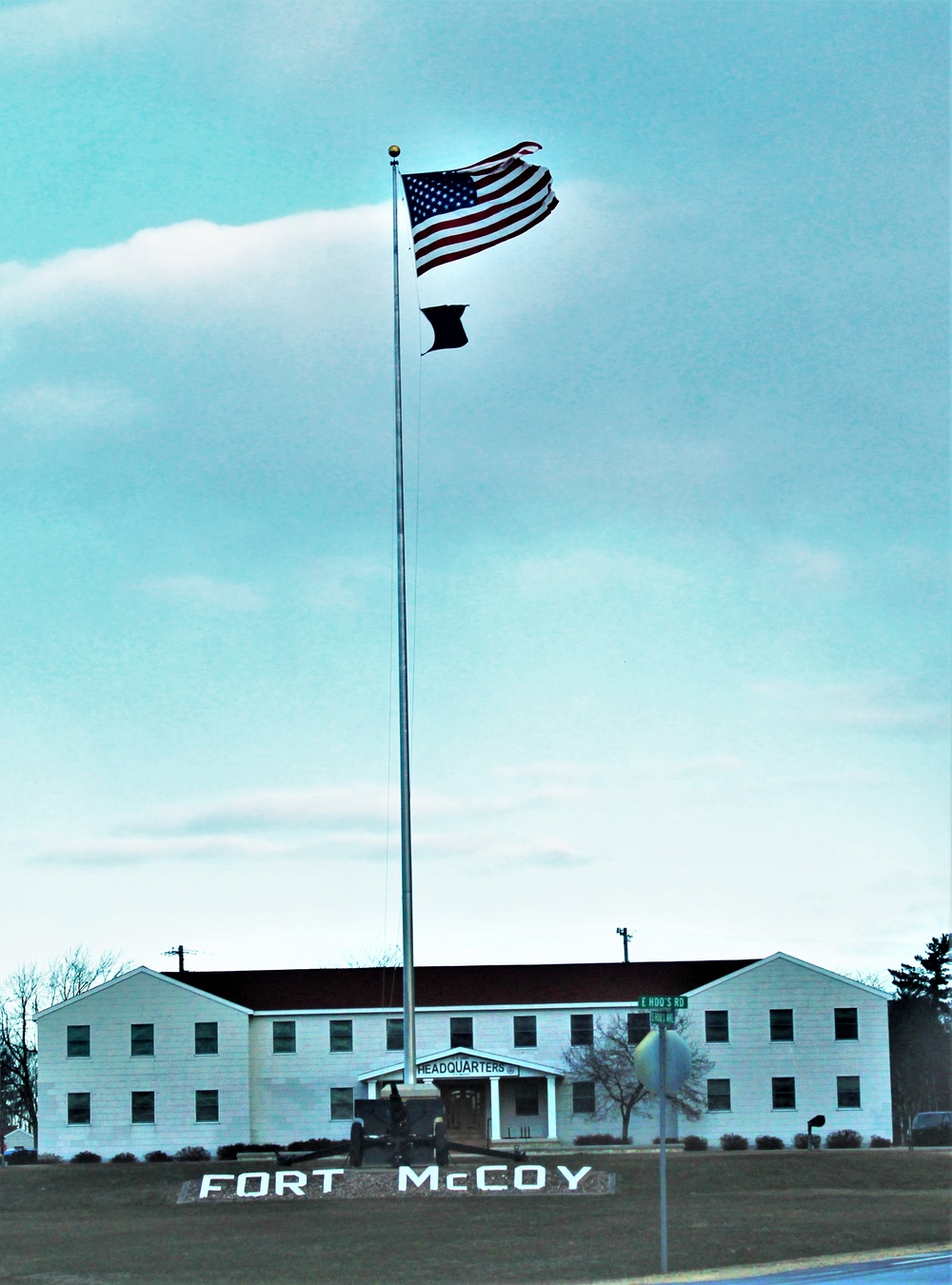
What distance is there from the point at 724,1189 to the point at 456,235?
19.3m

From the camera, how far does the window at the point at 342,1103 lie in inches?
2391

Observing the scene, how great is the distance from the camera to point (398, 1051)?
62.7 metres

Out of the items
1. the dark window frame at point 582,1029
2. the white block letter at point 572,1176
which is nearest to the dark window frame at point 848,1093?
the dark window frame at point 582,1029

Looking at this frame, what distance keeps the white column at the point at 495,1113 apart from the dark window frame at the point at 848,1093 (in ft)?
40.6

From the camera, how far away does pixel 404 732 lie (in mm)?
32281

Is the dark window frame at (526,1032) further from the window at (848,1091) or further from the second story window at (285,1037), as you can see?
the window at (848,1091)

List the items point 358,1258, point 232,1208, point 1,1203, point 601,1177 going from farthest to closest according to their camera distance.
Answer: point 1,1203 → point 601,1177 → point 232,1208 → point 358,1258

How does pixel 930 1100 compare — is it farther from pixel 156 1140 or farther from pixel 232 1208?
pixel 232 1208

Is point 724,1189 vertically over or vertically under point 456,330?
under

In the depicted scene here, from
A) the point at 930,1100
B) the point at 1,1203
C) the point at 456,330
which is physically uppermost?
the point at 456,330

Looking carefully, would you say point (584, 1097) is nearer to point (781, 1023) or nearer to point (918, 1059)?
point (781, 1023)

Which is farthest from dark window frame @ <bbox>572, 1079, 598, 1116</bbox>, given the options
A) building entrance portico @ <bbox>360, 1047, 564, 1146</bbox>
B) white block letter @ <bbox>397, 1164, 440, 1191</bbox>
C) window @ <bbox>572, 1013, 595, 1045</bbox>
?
white block letter @ <bbox>397, 1164, 440, 1191</bbox>

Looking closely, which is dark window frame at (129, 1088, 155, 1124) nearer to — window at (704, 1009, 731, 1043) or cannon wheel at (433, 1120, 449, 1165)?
window at (704, 1009, 731, 1043)

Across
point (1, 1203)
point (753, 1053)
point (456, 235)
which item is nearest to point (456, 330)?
point (456, 235)
